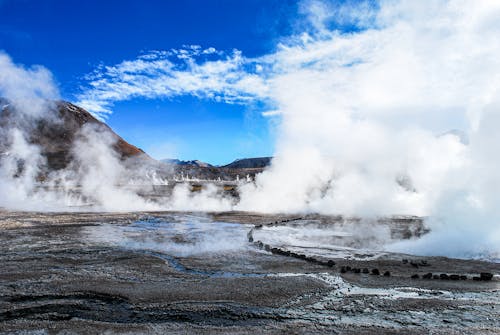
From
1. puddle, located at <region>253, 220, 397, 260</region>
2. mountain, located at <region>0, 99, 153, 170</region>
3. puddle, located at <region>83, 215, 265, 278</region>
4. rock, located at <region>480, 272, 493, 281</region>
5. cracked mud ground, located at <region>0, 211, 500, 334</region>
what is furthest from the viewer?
mountain, located at <region>0, 99, 153, 170</region>

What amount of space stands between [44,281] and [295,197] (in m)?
43.2

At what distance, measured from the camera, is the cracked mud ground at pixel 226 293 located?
9.44 m

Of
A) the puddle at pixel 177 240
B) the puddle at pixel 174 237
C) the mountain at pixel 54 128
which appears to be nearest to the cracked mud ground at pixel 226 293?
the puddle at pixel 177 240

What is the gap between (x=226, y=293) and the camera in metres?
12.0

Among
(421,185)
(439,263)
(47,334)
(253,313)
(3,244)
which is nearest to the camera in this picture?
(47,334)

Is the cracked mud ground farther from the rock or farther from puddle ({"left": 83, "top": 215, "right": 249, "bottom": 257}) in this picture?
puddle ({"left": 83, "top": 215, "right": 249, "bottom": 257})

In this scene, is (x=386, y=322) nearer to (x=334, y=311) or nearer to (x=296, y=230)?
(x=334, y=311)

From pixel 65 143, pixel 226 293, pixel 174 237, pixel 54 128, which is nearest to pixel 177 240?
pixel 174 237

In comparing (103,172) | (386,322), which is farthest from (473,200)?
(103,172)

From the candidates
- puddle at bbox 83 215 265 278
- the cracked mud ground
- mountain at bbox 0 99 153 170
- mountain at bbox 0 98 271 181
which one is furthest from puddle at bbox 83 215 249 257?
mountain at bbox 0 99 153 170

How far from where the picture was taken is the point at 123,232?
88.3ft

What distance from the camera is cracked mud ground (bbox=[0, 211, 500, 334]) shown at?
9438mm

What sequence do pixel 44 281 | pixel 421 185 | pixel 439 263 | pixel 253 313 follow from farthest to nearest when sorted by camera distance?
1. pixel 421 185
2. pixel 439 263
3. pixel 44 281
4. pixel 253 313

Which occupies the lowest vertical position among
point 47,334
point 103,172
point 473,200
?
point 47,334
